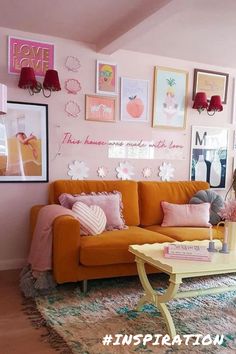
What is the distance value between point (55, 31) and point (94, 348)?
2675 millimetres

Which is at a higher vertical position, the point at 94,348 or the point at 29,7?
the point at 29,7

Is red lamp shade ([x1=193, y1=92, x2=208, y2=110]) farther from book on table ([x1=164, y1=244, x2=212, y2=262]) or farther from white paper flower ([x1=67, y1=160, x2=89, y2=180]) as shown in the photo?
book on table ([x1=164, y1=244, x2=212, y2=262])

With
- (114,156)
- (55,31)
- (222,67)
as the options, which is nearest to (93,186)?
(114,156)

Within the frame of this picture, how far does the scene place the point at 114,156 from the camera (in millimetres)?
3617

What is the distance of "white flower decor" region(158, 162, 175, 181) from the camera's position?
3.84 metres

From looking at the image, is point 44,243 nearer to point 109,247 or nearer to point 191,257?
point 109,247

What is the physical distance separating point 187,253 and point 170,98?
7.16 ft

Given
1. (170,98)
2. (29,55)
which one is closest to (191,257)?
(170,98)

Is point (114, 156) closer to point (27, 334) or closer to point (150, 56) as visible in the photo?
point (150, 56)

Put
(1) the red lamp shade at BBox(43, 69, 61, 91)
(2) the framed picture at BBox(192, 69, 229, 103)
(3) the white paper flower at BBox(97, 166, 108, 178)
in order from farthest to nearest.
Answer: (2) the framed picture at BBox(192, 69, 229, 103) → (3) the white paper flower at BBox(97, 166, 108, 178) → (1) the red lamp shade at BBox(43, 69, 61, 91)

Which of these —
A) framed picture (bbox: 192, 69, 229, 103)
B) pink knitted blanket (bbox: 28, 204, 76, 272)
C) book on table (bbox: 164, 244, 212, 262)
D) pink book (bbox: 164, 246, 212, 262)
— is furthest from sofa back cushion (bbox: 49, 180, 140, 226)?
framed picture (bbox: 192, 69, 229, 103)

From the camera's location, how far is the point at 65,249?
2.51 metres

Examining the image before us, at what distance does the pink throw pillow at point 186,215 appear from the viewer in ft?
10.9

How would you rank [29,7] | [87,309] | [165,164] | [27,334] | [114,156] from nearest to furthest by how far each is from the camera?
[27,334], [87,309], [29,7], [114,156], [165,164]
